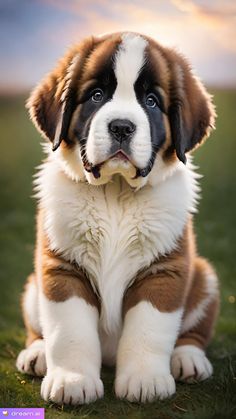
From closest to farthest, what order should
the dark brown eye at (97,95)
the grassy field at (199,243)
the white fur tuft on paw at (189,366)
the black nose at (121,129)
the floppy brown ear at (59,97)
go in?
the black nose at (121,129) < the grassy field at (199,243) < the dark brown eye at (97,95) < the floppy brown ear at (59,97) < the white fur tuft on paw at (189,366)

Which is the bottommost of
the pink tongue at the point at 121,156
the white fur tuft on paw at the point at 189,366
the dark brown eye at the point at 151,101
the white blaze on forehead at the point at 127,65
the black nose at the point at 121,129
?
the white fur tuft on paw at the point at 189,366

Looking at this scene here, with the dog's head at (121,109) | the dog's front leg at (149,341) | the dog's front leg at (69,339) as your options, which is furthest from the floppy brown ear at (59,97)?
the dog's front leg at (149,341)

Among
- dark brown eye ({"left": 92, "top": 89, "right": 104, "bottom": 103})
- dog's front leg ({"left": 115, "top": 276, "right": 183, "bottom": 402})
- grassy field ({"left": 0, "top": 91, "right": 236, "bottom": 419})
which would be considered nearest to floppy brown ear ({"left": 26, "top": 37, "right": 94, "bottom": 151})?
dark brown eye ({"left": 92, "top": 89, "right": 104, "bottom": 103})

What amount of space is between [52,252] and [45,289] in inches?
7.4

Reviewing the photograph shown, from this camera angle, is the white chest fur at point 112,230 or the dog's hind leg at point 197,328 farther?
the dog's hind leg at point 197,328

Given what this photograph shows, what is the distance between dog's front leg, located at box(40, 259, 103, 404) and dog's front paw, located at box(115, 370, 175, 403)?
0.11 m

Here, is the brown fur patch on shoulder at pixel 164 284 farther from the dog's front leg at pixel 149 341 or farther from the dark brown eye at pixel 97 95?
the dark brown eye at pixel 97 95

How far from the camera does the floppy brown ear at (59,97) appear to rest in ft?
12.6

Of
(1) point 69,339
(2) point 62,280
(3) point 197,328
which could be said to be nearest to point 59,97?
(2) point 62,280

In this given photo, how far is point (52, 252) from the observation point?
389 centimetres

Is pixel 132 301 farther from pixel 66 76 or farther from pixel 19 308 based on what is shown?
pixel 19 308

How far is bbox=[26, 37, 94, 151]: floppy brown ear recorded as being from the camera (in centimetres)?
383

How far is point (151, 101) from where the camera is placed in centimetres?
375

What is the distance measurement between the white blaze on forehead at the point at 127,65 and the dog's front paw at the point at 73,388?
132cm
